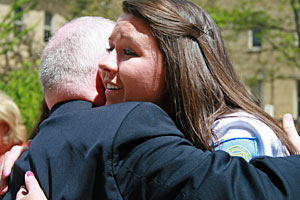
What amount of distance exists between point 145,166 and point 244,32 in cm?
2087

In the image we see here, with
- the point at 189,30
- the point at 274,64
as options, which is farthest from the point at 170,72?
the point at 274,64

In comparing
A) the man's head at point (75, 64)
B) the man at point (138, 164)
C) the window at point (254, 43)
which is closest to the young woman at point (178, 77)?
the man's head at point (75, 64)

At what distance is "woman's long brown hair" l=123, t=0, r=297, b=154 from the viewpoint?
1559mm

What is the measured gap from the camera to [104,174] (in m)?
1.28

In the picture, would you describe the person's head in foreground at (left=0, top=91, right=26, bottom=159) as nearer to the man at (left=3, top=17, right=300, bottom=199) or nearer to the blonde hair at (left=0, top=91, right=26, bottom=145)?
the blonde hair at (left=0, top=91, right=26, bottom=145)

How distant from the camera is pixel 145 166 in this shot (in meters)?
1.24

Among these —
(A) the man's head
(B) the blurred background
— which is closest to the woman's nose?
(A) the man's head

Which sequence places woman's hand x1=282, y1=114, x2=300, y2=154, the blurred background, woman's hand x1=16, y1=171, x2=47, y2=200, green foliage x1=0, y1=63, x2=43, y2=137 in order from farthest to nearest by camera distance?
the blurred background
green foliage x1=0, y1=63, x2=43, y2=137
woman's hand x1=282, y1=114, x2=300, y2=154
woman's hand x1=16, y1=171, x2=47, y2=200

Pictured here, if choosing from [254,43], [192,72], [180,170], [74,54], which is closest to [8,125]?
[74,54]

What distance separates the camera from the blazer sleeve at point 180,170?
119 centimetres

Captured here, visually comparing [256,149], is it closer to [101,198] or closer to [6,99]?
[101,198]

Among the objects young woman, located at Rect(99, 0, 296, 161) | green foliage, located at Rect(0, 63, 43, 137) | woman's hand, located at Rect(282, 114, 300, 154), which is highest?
young woman, located at Rect(99, 0, 296, 161)

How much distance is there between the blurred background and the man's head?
26.1ft

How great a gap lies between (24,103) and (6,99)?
2.49 m
